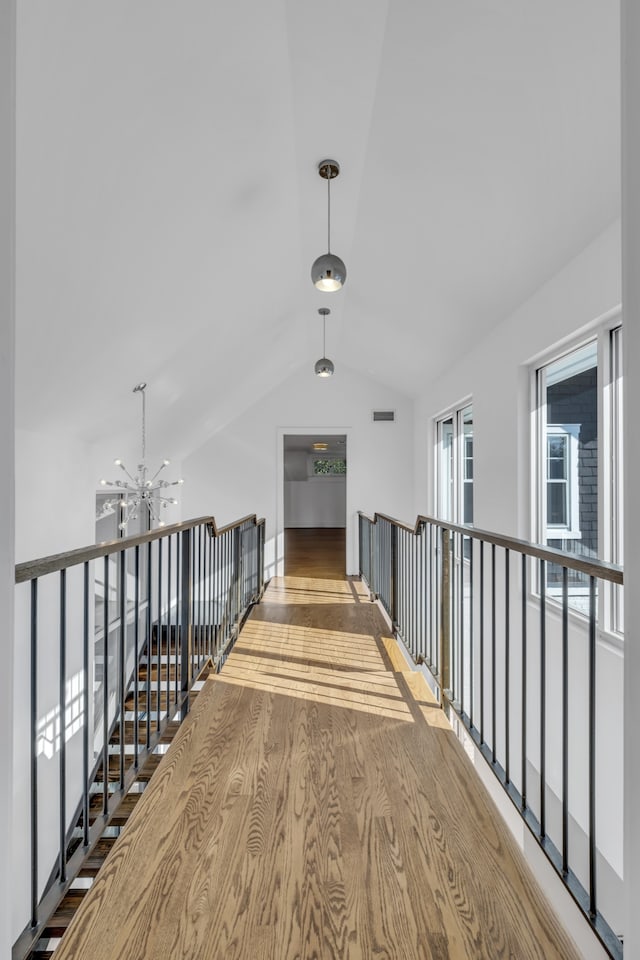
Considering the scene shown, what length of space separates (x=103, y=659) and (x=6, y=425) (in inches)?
100

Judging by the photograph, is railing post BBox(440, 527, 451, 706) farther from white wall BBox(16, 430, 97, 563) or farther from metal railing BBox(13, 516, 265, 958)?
white wall BBox(16, 430, 97, 563)

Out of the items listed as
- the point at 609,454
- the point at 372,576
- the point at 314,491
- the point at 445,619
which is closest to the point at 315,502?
the point at 314,491

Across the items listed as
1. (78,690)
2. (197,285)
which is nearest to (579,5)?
(197,285)

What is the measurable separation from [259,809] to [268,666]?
1537 millimetres

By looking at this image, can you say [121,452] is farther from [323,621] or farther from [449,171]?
[449,171]

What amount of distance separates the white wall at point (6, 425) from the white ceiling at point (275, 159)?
95 cm

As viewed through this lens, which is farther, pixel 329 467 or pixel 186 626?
pixel 329 467

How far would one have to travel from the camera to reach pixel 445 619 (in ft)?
9.06

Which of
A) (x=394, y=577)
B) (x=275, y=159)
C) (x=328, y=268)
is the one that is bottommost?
(x=394, y=577)

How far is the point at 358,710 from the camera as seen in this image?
2686 mm

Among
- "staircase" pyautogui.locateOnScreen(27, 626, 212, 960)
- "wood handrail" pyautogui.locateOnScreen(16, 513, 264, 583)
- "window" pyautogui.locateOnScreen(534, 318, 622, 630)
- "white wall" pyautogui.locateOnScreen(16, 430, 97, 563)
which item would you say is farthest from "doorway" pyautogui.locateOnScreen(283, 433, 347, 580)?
"wood handrail" pyautogui.locateOnScreen(16, 513, 264, 583)

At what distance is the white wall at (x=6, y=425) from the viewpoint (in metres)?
0.94

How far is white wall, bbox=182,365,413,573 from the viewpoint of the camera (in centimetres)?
773

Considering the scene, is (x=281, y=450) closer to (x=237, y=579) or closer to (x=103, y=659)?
(x=237, y=579)
